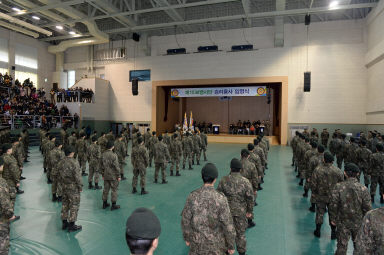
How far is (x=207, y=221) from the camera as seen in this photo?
2627 mm

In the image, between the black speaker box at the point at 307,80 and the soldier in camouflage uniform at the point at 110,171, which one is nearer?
the soldier in camouflage uniform at the point at 110,171

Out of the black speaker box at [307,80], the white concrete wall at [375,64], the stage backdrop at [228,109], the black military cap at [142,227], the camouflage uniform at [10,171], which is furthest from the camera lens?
the stage backdrop at [228,109]

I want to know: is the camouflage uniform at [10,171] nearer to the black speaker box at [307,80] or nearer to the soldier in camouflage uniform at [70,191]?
the soldier in camouflage uniform at [70,191]

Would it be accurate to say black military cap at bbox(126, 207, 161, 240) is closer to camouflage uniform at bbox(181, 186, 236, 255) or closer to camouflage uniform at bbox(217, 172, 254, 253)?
camouflage uniform at bbox(181, 186, 236, 255)

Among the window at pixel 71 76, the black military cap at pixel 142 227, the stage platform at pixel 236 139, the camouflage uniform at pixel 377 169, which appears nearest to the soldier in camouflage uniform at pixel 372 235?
the black military cap at pixel 142 227

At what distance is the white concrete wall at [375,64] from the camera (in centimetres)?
1594

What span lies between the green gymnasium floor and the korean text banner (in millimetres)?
13912

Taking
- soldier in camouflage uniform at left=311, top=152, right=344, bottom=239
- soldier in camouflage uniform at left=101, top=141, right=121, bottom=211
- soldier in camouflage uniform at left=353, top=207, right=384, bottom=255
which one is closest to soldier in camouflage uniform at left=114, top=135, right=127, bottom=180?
soldier in camouflage uniform at left=101, top=141, right=121, bottom=211

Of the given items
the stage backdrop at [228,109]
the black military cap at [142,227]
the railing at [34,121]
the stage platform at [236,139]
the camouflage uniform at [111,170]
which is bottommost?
the stage platform at [236,139]

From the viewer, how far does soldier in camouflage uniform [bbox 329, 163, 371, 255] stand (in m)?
3.37

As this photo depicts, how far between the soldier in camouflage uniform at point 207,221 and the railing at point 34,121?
1800 cm

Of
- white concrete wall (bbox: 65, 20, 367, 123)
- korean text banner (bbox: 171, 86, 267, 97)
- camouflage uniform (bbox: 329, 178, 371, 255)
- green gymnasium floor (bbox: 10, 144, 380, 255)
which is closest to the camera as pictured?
camouflage uniform (bbox: 329, 178, 371, 255)

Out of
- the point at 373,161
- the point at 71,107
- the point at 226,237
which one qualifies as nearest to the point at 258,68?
the point at 373,161

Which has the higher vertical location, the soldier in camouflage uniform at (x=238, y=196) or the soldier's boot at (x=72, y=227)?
the soldier in camouflage uniform at (x=238, y=196)
